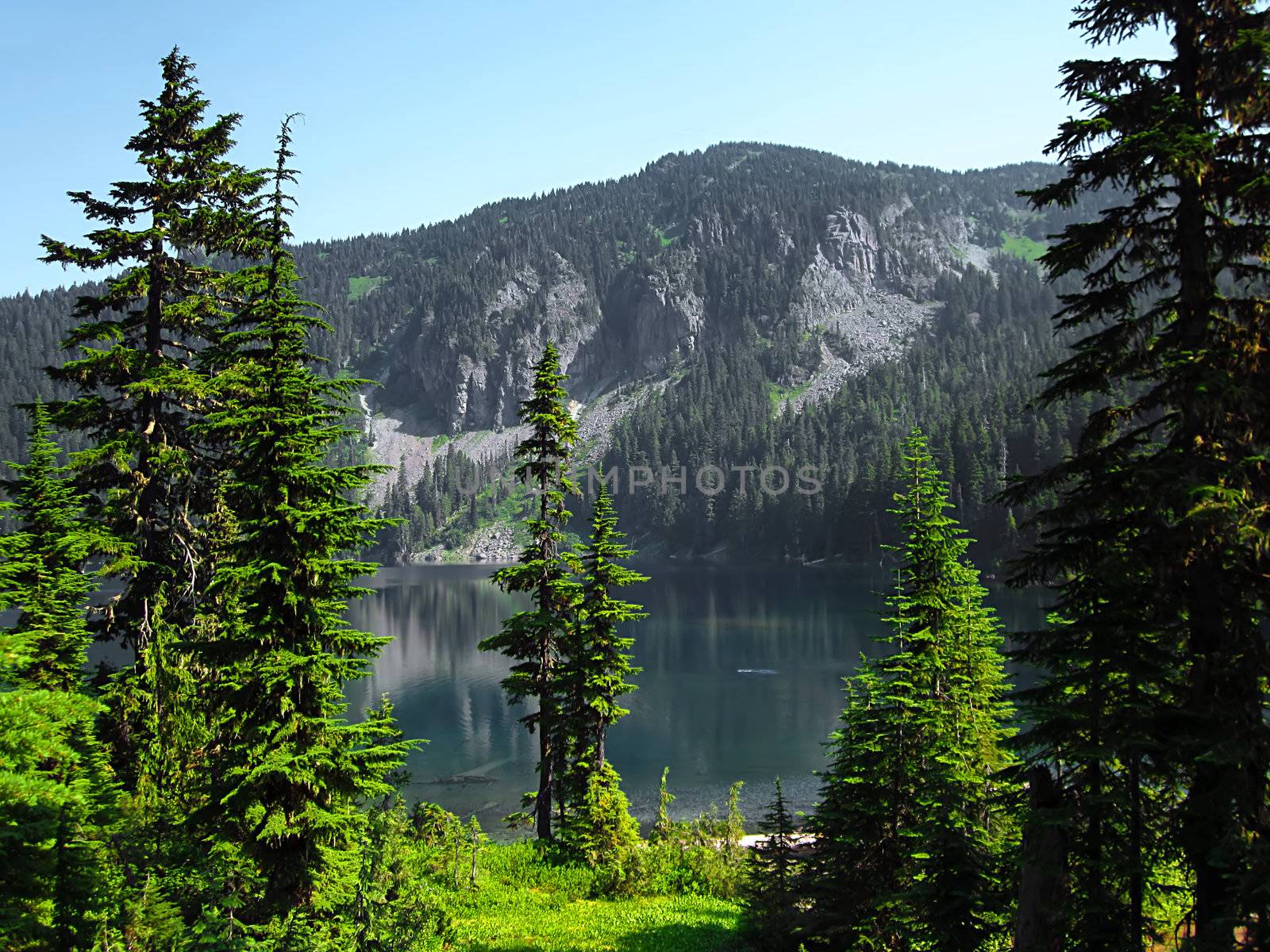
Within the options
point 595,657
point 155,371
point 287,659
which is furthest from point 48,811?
point 595,657

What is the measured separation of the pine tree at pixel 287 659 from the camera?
12.9 meters

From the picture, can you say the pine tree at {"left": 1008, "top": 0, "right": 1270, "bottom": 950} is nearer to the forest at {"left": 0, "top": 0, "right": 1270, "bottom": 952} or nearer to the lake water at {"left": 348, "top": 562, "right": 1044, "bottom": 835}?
the forest at {"left": 0, "top": 0, "right": 1270, "bottom": 952}

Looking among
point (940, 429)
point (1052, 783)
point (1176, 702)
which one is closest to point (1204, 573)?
point (1176, 702)

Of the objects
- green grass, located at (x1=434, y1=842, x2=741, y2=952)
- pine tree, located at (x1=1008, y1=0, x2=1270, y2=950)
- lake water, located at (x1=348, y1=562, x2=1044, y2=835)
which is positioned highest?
pine tree, located at (x1=1008, y1=0, x2=1270, y2=950)

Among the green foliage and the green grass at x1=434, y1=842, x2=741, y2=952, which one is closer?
the green grass at x1=434, y1=842, x2=741, y2=952

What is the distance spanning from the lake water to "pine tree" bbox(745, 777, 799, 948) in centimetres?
499

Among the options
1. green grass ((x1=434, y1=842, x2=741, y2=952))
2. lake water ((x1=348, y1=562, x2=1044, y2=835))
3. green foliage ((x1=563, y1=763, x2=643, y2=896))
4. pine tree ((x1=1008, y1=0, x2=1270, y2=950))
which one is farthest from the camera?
lake water ((x1=348, y1=562, x2=1044, y2=835))

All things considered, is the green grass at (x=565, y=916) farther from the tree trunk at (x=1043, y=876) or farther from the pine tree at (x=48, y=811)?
the tree trunk at (x=1043, y=876)

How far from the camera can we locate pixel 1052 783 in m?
9.68

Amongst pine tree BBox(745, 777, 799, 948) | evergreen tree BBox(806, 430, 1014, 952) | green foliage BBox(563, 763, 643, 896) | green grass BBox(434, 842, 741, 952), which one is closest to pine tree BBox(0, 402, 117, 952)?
green grass BBox(434, 842, 741, 952)

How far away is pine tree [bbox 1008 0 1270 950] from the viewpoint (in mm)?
8414

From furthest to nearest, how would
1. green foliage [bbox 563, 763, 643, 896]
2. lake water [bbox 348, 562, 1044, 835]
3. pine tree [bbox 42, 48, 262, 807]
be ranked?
lake water [bbox 348, 562, 1044, 835] → green foliage [bbox 563, 763, 643, 896] → pine tree [bbox 42, 48, 262, 807]

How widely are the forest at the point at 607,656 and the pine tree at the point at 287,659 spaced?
7 centimetres

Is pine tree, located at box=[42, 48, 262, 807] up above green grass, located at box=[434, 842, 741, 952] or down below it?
above
